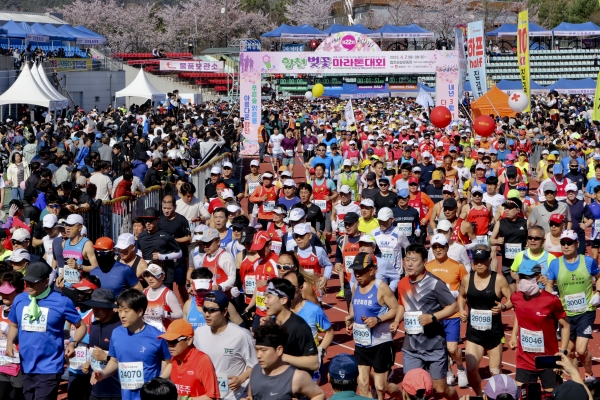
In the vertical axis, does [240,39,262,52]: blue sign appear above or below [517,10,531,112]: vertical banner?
above

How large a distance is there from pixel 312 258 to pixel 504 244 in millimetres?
2845

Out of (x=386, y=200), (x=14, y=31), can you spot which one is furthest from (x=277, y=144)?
(x=14, y=31)

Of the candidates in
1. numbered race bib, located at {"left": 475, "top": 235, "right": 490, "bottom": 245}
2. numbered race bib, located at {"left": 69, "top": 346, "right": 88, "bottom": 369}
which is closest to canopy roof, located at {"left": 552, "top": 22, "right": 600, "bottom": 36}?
numbered race bib, located at {"left": 475, "top": 235, "right": 490, "bottom": 245}

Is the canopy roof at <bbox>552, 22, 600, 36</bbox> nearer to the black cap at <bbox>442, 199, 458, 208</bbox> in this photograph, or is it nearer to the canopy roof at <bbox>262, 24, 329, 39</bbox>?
the canopy roof at <bbox>262, 24, 329, 39</bbox>

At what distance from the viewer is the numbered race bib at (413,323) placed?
8414 mm

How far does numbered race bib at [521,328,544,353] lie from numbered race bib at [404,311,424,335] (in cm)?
87

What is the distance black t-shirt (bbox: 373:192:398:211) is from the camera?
47.2 ft

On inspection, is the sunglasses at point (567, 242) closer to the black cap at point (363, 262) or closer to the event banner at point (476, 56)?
the black cap at point (363, 262)

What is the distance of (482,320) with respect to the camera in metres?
8.98

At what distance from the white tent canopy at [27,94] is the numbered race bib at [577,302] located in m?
24.5

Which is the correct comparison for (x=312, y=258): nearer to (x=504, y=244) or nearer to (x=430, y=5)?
(x=504, y=244)

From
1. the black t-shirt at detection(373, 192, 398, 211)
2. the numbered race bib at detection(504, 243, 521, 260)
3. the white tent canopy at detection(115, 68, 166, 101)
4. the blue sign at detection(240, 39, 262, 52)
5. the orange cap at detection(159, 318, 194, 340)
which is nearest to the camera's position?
the orange cap at detection(159, 318, 194, 340)

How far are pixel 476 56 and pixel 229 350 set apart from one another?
22.2 metres

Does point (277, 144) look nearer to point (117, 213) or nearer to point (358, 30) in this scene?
point (117, 213)
